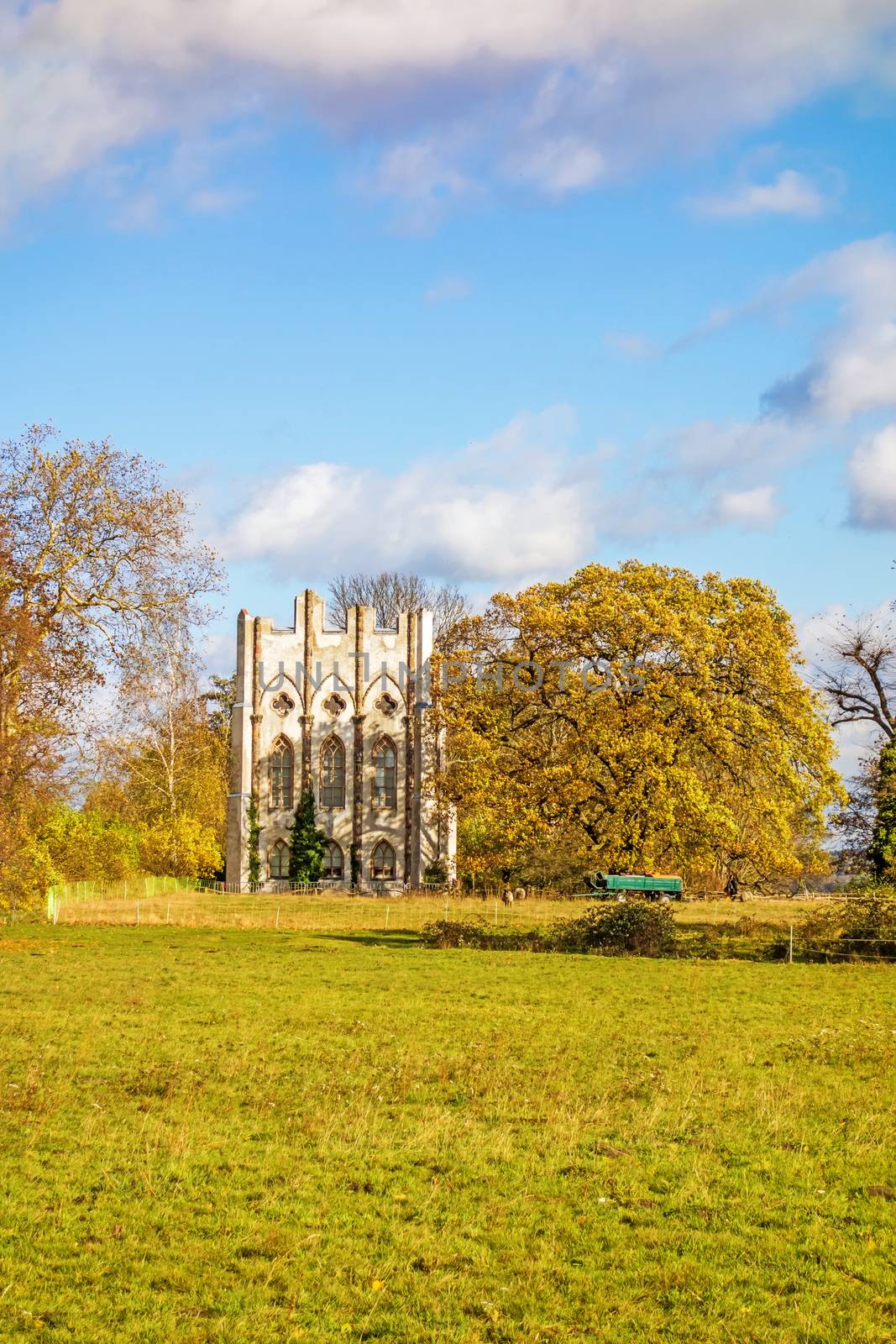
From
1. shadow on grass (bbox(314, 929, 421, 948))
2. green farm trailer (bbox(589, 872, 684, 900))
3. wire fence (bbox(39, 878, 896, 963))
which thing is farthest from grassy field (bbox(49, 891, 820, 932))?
green farm trailer (bbox(589, 872, 684, 900))

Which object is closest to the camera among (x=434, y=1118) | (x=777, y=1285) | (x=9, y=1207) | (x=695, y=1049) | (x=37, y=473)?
(x=777, y=1285)

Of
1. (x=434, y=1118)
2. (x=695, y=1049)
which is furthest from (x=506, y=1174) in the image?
(x=695, y=1049)

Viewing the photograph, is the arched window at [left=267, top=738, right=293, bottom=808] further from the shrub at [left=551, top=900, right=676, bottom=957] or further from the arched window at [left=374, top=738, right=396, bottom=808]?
the shrub at [left=551, top=900, right=676, bottom=957]

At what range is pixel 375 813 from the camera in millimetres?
61969

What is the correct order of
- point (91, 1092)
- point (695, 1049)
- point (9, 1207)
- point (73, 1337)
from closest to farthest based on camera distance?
point (73, 1337) → point (9, 1207) → point (91, 1092) → point (695, 1049)

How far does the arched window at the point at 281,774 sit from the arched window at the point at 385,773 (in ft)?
14.7

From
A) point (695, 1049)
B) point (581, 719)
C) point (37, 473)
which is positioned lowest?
point (695, 1049)

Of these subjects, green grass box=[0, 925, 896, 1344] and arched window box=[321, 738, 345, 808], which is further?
arched window box=[321, 738, 345, 808]

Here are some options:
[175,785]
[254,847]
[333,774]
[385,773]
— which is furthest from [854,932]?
[175,785]

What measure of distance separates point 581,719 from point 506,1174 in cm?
3377

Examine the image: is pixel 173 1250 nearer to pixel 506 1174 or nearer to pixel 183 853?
pixel 506 1174

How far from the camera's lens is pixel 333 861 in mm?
61594

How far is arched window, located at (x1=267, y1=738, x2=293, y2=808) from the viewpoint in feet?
202

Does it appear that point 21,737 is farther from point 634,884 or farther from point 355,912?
point 634,884
